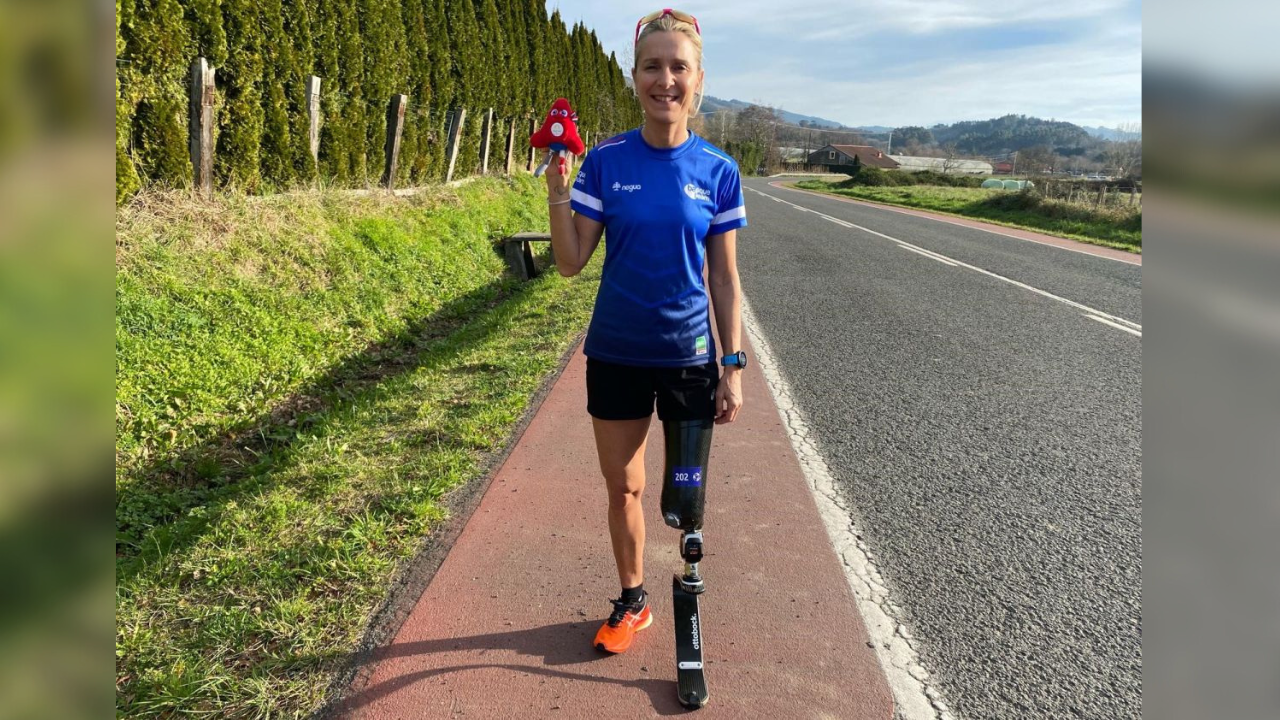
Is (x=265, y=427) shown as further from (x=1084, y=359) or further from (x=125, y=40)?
(x=1084, y=359)

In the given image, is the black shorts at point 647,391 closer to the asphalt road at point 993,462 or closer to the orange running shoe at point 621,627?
the orange running shoe at point 621,627

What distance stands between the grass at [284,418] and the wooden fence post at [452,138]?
5.25 metres

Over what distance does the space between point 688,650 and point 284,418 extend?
394cm

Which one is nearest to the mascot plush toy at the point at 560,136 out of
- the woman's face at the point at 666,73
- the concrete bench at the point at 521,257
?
the woman's face at the point at 666,73

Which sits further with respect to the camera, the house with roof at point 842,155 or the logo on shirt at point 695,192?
the house with roof at point 842,155

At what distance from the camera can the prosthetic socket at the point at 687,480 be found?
2.54 m

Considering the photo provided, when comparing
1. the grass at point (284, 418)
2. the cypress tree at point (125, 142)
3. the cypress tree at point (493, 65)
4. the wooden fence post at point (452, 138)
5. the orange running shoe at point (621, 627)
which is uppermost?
the cypress tree at point (493, 65)

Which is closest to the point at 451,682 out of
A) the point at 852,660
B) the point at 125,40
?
the point at 852,660

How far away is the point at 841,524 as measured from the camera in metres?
3.54

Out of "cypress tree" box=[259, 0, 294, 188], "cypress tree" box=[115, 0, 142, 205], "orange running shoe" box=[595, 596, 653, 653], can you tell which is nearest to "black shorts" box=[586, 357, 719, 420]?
"orange running shoe" box=[595, 596, 653, 653]

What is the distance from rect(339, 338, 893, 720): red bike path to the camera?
242 centimetres
